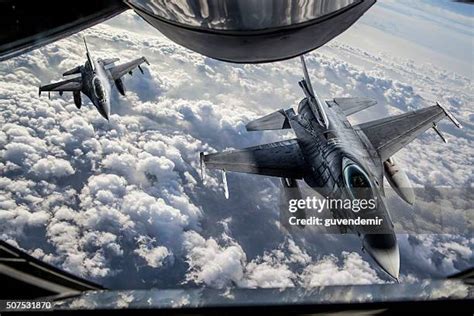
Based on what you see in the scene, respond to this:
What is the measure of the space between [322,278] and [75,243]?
2.90 feet

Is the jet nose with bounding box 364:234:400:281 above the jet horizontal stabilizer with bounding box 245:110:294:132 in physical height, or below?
below

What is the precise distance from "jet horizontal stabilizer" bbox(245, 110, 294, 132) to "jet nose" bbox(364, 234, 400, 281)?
1.71 feet

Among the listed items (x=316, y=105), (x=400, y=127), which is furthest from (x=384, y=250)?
(x=316, y=105)

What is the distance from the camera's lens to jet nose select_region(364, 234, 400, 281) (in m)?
1.28

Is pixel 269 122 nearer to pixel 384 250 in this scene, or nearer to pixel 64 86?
pixel 384 250

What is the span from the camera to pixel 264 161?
1445 mm

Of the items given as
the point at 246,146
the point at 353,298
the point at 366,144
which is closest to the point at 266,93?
the point at 246,146

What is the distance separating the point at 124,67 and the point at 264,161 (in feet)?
2.10

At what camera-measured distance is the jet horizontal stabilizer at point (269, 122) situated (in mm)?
1351

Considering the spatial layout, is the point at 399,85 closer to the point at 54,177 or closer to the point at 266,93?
the point at 266,93

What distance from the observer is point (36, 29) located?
4.29 ft

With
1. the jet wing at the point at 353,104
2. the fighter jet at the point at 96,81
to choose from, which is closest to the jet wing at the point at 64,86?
the fighter jet at the point at 96,81

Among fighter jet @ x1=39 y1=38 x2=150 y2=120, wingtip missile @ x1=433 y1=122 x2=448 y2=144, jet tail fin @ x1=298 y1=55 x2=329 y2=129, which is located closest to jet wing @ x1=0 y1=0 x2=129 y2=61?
fighter jet @ x1=39 y1=38 x2=150 y2=120

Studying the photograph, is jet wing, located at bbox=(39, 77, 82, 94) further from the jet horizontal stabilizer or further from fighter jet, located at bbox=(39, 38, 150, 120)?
the jet horizontal stabilizer
